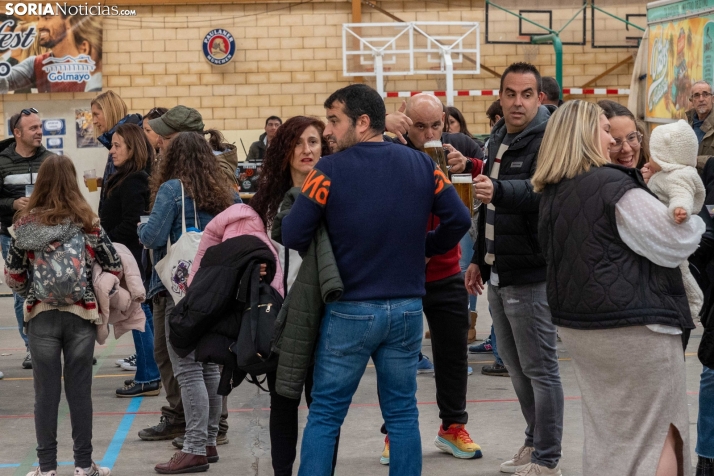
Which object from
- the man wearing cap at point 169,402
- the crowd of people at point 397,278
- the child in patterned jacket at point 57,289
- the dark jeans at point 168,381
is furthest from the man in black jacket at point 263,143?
the child in patterned jacket at point 57,289

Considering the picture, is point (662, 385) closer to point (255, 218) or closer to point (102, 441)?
point (255, 218)

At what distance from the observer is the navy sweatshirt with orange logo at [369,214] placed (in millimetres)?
3463

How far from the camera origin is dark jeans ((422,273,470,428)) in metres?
4.83

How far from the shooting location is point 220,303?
392cm

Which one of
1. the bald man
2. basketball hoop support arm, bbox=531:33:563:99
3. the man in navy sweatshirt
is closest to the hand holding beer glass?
the bald man

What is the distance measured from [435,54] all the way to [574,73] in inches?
104

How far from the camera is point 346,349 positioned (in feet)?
11.6

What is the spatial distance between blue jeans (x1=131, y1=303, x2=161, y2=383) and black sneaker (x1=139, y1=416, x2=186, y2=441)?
99 cm

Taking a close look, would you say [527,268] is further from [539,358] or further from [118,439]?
[118,439]

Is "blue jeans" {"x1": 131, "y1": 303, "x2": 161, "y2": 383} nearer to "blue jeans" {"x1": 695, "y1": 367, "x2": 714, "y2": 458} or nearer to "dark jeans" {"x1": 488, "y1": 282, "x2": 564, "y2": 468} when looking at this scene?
"dark jeans" {"x1": 488, "y1": 282, "x2": 564, "y2": 468}

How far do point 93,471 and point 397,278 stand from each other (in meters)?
2.01

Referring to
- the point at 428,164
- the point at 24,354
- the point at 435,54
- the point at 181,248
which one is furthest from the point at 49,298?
the point at 435,54

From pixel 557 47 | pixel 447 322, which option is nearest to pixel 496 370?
pixel 447 322

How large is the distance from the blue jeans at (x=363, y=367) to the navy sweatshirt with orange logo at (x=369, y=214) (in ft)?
0.26
